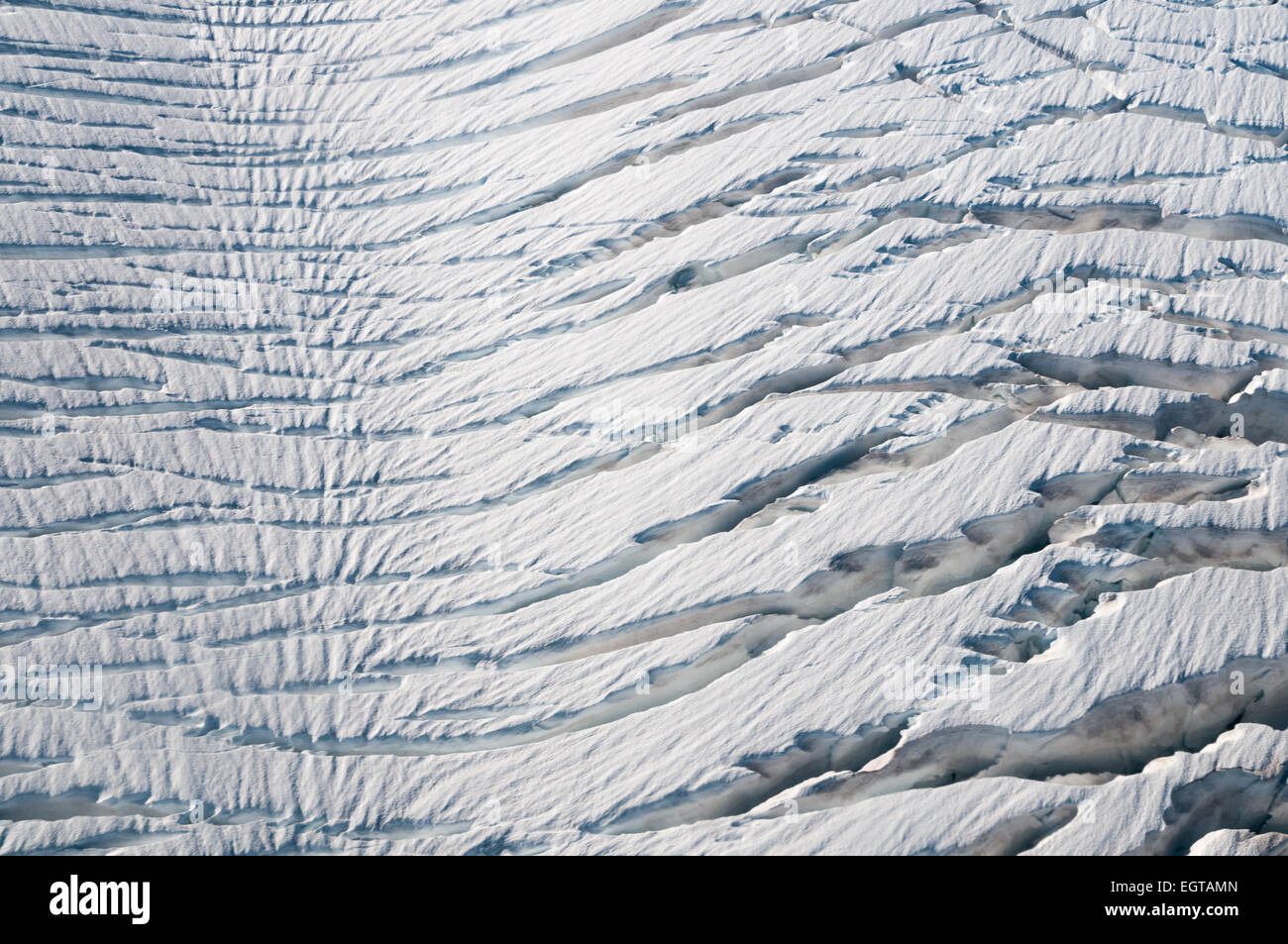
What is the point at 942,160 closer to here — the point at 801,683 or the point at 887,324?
the point at 887,324

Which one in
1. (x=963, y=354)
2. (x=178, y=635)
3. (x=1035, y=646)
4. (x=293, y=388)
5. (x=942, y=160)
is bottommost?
(x=178, y=635)

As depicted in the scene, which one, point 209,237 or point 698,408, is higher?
point 209,237

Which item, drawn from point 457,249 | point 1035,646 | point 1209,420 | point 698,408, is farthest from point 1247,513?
point 457,249

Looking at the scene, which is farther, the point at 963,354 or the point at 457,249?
the point at 457,249

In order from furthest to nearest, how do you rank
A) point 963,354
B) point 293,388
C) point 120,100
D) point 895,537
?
point 120,100 → point 293,388 → point 963,354 → point 895,537

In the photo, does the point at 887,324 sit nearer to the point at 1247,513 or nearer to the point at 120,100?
the point at 1247,513

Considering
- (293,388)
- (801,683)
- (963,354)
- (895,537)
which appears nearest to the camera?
(801,683)
